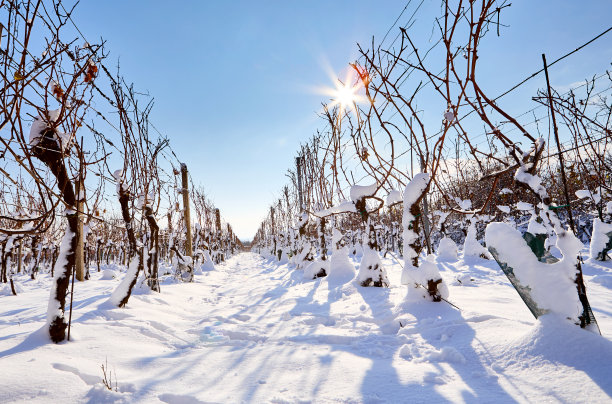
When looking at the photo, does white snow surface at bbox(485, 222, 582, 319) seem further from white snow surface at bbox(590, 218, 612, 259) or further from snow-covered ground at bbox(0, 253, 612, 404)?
white snow surface at bbox(590, 218, 612, 259)

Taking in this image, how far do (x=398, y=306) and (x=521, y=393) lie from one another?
2118 mm

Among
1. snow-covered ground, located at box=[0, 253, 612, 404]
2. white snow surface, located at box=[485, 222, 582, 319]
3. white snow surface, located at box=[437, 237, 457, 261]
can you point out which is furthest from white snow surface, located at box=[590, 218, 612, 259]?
white snow surface, located at box=[485, 222, 582, 319]

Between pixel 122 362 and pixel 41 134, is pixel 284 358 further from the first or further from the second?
pixel 41 134

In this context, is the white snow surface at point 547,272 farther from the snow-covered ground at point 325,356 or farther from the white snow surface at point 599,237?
the white snow surface at point 599,237

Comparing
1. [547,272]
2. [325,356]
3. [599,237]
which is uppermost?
[599,237]

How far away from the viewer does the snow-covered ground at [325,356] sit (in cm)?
167

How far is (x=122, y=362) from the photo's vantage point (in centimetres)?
224

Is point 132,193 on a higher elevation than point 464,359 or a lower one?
higher

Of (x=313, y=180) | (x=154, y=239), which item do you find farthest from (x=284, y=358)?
(x=313, y=180)

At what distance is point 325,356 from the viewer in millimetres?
2385

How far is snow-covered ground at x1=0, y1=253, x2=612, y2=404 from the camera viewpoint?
5.48ft

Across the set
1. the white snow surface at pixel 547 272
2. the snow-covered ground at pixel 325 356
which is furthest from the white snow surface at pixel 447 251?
the white snow surface at pixel 547 272

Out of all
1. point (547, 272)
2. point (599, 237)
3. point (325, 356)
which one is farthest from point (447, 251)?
point (325, 356)

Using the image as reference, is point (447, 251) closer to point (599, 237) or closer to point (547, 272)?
point (599, 237)
